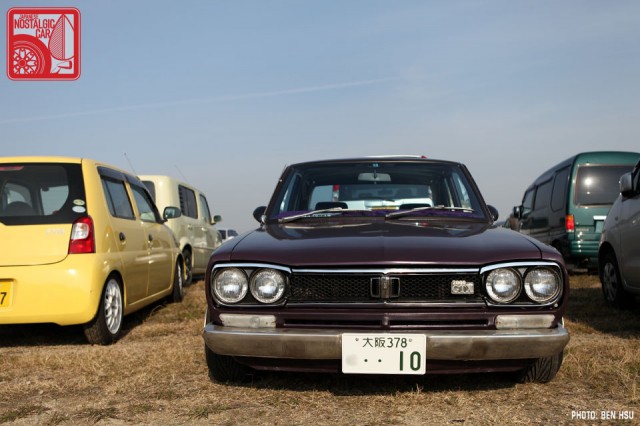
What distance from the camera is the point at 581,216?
9.67 metres

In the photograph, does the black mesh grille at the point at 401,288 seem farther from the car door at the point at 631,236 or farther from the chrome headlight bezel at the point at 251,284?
the car door at the point at 631,236

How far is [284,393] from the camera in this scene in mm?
3340

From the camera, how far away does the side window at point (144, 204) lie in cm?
630

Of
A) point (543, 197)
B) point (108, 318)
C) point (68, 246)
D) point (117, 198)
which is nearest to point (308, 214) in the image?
point (68, 246)

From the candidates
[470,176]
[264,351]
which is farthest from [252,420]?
[470,176]

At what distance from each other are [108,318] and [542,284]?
11.0 feet

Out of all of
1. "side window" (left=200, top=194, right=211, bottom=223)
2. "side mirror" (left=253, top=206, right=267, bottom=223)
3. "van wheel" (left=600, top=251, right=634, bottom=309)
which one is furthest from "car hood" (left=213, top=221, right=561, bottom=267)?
"side window" (left=200, top=194, right=211, bottom=223)

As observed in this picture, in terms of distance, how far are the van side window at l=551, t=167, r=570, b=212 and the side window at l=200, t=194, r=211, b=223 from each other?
5957 mm

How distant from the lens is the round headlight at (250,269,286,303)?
10.3 feet

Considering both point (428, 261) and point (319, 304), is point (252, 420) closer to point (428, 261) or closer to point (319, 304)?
point (319, 304)

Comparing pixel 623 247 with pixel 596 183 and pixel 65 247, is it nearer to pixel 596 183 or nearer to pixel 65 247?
pixel 596 183

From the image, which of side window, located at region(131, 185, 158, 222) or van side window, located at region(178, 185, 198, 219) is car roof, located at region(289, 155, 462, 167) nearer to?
side window, located at region(131, 185, 158, 222)

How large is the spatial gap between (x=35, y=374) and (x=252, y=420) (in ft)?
5.86

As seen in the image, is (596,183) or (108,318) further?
(596,183)
